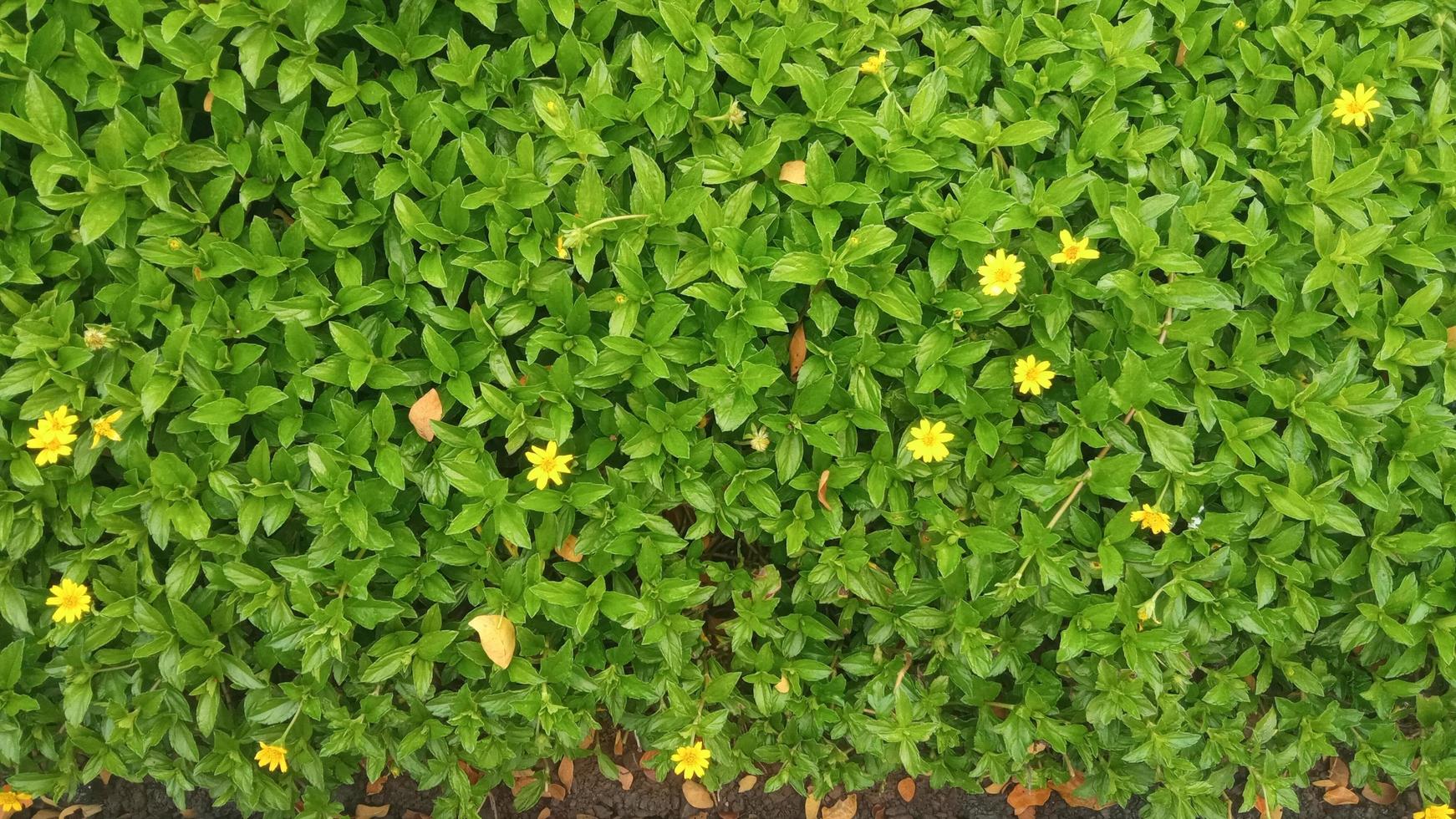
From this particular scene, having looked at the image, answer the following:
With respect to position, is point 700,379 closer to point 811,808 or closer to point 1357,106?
point 811,808

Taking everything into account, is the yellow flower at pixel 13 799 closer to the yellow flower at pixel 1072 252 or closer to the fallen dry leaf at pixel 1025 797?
the fallen dry leaf at pixel 1025 797

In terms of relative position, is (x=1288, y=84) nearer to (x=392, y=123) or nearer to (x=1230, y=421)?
(x=1230, y=421)

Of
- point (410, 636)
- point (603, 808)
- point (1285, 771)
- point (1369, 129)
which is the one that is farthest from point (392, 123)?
point (1285, 771)

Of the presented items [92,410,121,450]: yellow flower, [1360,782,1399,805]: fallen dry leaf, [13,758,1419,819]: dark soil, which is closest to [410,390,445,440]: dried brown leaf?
[92,410,121,450]: yellow flower

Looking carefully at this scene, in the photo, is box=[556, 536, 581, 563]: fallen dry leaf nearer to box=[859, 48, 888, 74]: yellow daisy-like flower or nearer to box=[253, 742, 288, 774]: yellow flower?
box=[253, 742, 288, 774]: yellow flower

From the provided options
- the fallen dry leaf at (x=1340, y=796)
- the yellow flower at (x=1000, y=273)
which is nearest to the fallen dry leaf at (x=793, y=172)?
the yellow flower at (x=1000, y=273)

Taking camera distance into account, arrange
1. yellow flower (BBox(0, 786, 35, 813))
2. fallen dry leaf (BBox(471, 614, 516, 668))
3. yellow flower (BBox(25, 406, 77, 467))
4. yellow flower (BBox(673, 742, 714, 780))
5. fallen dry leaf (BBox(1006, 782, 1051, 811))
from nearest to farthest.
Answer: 1. yellow flower (BBox(25, 406, 77, 467))
2. fallen dry leaf (BBox(471, 614, 516, 668))
3. yellow flower (BBox(673, 742, 714, 780))
4. yellow flower (BBox(0, 786, 35, 813))
5. fallen dry leaf (BBox(1006, 782, 1051, 811))
